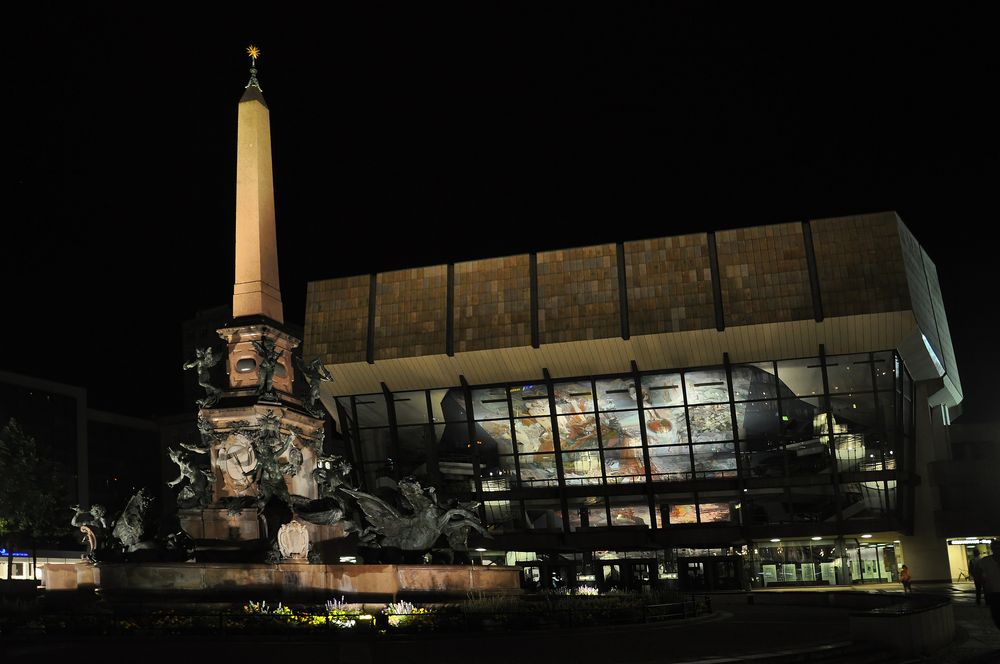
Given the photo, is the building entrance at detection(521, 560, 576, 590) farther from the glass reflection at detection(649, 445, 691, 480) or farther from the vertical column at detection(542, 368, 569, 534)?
the glass reflection at detection(649, 445, 691, 480)

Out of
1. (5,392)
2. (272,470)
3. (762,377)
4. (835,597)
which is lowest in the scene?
(835,597)

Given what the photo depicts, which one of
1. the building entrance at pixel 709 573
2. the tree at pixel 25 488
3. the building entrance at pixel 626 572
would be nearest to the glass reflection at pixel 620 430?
the building entrance at pixel 626 572

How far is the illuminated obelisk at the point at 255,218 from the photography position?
29.3 meters

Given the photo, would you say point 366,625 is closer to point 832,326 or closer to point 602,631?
point 602,631

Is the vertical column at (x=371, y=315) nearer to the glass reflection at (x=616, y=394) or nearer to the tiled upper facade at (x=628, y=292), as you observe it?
the tiled upper facade at (x=628, y=292)

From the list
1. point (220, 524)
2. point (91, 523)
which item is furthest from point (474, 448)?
point (91, 523)

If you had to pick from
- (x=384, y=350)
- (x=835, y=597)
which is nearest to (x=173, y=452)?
(x=835, y=597)

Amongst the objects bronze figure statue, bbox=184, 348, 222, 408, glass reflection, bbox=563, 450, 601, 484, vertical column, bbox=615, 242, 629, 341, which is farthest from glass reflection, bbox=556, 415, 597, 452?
bronze figure statue, bbox=184, 348, 222, 408

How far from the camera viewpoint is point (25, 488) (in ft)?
164

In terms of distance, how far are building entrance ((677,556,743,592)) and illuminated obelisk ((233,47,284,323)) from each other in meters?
28.7

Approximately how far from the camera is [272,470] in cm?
2489

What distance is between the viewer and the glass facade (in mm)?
50844

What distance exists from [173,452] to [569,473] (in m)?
31.1

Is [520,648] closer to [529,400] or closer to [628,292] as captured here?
[628,292]
